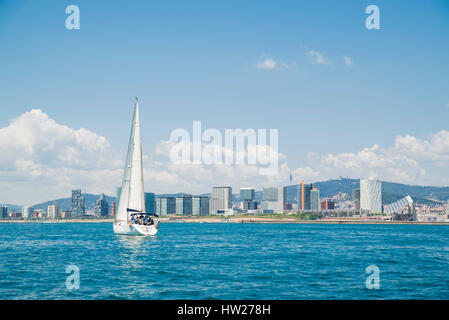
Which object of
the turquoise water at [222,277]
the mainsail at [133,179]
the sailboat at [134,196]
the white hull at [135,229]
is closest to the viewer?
the turquoise water at [222,277]

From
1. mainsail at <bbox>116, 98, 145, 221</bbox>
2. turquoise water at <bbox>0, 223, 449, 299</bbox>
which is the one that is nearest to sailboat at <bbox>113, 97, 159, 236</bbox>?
mainsail at <bbox>116, 98, 145, 221</bbox>

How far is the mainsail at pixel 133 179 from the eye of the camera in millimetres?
82688

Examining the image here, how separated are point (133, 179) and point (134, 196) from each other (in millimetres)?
3216

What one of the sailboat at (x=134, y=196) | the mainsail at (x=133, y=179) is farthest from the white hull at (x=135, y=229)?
the mainsail at (x=133, y=179)

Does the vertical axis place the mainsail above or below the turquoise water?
above

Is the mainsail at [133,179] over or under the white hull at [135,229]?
over

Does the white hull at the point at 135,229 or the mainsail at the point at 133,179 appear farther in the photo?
the mainsail at the point at 133,179

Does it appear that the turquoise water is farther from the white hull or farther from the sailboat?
the sailboat

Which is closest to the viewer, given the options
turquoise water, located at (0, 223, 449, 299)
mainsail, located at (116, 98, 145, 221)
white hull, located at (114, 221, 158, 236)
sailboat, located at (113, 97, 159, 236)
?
turquoise water, located at (0, 223, 449, 299)

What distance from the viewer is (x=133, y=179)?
274ft

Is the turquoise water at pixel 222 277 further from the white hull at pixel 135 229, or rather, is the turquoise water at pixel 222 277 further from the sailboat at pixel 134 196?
the sailboat at pixel 134 196

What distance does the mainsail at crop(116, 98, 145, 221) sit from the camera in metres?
82.7

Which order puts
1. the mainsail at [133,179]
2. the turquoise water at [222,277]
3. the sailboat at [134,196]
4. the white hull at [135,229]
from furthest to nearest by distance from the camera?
the mainsail at [133,179]
the sailboat at [134,196]
the white hull at [135,229]
the turquoise water at [222,277]
